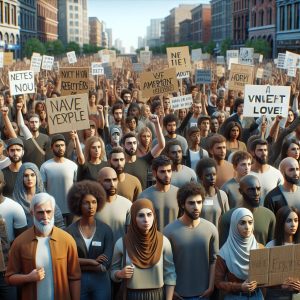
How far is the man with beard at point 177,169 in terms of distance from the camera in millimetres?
6441

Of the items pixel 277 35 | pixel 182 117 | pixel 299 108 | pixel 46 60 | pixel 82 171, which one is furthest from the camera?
pixel 277 35

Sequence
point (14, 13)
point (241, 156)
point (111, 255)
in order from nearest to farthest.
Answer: point (111, 255)
point (241, 156)
point (14, 13)

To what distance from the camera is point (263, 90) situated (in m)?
8.70

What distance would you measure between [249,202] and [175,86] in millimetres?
5521

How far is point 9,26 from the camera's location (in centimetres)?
7050

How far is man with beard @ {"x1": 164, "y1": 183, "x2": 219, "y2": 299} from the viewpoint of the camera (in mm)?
4855

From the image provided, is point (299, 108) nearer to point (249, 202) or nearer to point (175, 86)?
point (175, 86)

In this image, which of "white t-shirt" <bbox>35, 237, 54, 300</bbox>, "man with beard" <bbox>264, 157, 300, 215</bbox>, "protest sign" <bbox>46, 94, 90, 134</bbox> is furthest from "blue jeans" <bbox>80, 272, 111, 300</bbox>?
"protest sign" <bbox>46, 94, 90, 134</bbox>

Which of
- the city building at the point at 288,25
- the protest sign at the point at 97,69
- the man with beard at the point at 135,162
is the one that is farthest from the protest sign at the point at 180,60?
the city building at the point at 288,25

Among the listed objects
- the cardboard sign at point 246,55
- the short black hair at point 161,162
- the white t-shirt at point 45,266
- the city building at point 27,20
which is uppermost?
the city building at point 27,20

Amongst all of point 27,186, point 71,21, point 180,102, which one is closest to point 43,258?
point 27,186

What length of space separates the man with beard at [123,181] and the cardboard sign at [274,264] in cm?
198

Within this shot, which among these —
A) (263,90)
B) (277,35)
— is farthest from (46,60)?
(277,35)

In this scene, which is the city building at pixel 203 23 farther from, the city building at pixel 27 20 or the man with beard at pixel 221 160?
the man with beard at pixel 221 160
